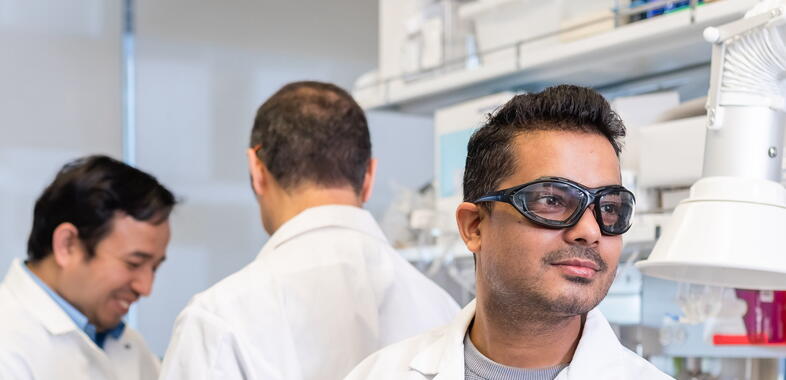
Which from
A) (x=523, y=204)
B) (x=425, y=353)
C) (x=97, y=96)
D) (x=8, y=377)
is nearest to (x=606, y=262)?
(x=523, y=204)

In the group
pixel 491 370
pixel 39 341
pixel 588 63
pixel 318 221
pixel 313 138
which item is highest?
pixel 588 63

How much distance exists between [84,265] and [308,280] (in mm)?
690

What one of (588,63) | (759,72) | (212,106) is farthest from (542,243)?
(212,106)

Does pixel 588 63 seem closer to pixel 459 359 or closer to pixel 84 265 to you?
pixel 459 359

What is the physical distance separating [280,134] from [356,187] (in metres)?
0.16

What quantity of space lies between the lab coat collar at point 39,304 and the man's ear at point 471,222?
106cm

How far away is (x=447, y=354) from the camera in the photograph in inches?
47.9

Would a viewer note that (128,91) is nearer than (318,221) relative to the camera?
No

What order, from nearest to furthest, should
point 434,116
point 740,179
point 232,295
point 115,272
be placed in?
point 740,179 → point 232,295 → point 115,272 → point 434,116

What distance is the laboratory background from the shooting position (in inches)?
41.6

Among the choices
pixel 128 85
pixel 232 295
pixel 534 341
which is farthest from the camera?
pixel 128 85

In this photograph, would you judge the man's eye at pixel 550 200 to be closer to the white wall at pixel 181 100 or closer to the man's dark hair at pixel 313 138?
the man's dark hair at pixel 313 138

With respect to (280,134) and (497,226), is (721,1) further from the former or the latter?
(280,134)

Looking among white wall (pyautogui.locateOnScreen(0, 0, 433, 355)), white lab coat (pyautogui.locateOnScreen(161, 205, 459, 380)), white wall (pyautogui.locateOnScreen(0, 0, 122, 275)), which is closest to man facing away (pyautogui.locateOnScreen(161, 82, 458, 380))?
white lab coat (pyautogui.locateOnScreen(161, 205, 459, 380))
